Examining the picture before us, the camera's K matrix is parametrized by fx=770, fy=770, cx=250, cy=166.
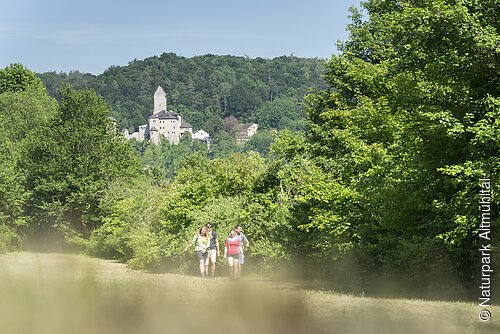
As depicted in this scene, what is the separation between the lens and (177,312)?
13133mm

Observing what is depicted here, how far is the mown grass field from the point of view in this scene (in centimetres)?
1200

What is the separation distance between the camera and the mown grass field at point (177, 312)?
12000 mm

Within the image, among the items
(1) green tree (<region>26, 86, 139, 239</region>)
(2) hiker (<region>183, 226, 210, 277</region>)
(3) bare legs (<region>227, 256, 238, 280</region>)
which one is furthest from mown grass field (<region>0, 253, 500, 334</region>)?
(1) green tree (<region>26, 86, 139, 239</region>)

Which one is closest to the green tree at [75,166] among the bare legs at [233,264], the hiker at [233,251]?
the hiker at [233,251]

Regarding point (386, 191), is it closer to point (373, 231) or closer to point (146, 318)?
point (373, 231)

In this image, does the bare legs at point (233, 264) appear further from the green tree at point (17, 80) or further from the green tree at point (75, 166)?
Answer: the green tree at point (17, 80)

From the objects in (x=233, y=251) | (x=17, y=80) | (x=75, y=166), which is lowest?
(x=233, y=251)

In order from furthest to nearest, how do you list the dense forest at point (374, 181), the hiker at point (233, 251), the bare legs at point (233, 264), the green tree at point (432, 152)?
the hiker at point (233, 251) < the bare legs at point (233, 264) < the dense forest at point (374, 181) < the green tree at point (432, 152)

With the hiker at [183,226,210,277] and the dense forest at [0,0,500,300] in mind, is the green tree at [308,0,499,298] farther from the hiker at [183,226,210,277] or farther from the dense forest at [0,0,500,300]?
the hiker at [183,226,210,277]

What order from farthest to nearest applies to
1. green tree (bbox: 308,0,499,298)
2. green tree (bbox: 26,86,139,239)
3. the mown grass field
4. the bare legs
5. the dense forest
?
green tree (bbox: 26,86,139,239) < the bare legs < the dense forest < green tree (bbox: 308,0,499,298) < the mown grass field

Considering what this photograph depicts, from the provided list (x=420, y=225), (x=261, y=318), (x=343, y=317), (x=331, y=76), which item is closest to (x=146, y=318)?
(x=261, y=318)

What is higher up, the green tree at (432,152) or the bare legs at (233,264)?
the green tree at (432,152)

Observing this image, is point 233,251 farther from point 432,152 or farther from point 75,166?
point 75,166

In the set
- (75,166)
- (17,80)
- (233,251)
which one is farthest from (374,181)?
(17,80)
